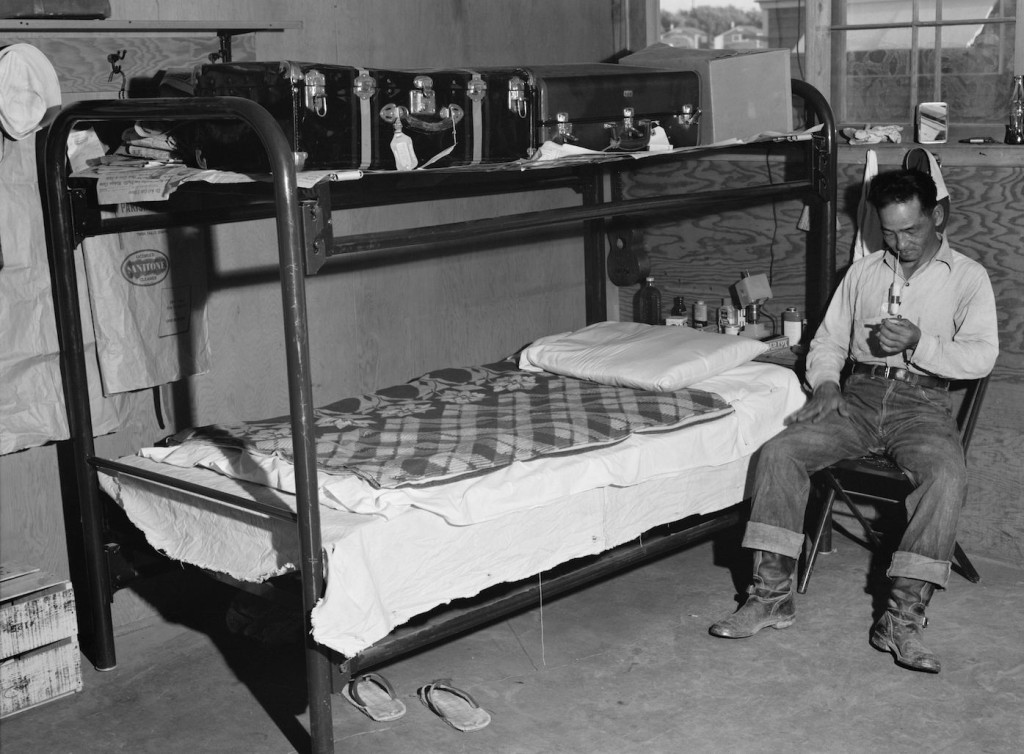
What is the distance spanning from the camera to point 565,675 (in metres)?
3.19

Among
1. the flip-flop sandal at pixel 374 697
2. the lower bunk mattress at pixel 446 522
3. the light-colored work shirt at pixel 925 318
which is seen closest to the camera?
the lower bunk mattress at pixel 446 522

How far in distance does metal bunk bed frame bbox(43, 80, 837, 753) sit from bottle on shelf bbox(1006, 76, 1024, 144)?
539mm

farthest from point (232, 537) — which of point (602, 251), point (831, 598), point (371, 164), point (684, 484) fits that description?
point (602, 251)

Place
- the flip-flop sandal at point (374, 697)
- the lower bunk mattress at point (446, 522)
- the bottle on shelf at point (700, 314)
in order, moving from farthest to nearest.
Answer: the bottle on shelf at point (700, 314)
the flip-flop sandal at point (374, 697)
the lower bunk mattress at point (446, 522)

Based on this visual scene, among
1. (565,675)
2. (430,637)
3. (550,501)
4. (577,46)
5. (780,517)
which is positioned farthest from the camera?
(577,46)

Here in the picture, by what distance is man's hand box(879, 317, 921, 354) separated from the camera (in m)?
3.42

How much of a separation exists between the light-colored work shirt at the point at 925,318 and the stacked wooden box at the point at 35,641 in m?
2.25

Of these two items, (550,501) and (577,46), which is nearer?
(550,501)

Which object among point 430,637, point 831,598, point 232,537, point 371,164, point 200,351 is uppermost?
point 371,164

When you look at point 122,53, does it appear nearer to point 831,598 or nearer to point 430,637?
point 430,637

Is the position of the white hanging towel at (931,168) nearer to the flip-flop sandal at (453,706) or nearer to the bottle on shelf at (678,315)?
the bottle on shelf at (678,315)

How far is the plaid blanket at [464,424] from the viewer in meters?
2.97

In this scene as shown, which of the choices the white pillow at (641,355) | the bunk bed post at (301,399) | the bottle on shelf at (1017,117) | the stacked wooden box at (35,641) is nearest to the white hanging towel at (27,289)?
the stacked wooden box at (35,641)

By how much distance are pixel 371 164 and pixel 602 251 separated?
180 cm
